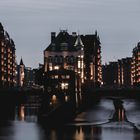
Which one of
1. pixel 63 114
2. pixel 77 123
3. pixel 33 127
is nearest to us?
pixel 33 127

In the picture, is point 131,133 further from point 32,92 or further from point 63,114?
point 32,92

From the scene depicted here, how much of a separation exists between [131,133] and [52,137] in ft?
43.7

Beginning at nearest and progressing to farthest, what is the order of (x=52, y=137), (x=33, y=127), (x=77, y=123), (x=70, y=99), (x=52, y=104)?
(x=52, y=137)
(x=33, y=127)
(x=77, y=123)
(x=52, y=104)
(x=70, y=99)

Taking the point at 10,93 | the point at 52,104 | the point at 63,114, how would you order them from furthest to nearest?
the point at 10,93 → the point at 52,104 → the point at 63,114

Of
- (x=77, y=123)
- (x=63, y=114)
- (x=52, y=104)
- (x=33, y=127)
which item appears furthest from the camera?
(x=52, y=104)

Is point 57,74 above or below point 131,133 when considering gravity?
above

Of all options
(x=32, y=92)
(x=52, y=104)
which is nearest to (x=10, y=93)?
(x=32, y=92)

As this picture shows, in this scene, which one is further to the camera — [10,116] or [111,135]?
[10,116]

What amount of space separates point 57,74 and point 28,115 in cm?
4162

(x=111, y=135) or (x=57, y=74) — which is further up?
(x=57, y=74)

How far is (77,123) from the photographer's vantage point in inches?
4995

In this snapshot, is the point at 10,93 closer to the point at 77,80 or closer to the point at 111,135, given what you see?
the point at 77,80

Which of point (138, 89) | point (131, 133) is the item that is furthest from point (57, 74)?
point (131, 133)

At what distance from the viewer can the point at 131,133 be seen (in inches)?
4099
